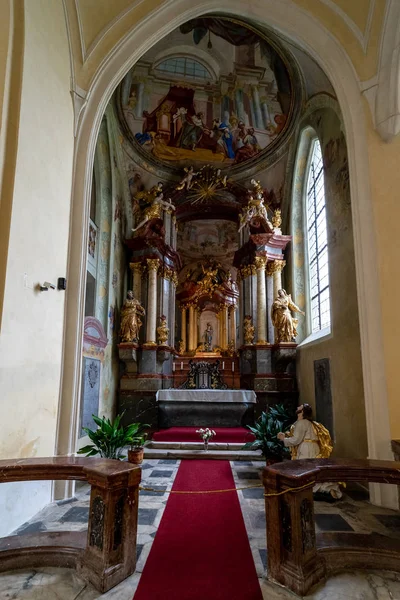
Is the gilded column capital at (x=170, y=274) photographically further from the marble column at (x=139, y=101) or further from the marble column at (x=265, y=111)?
the marble column at (x=265, y=111)

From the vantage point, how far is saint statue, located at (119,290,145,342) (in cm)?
912

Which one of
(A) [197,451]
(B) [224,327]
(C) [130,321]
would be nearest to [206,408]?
(A) [197,451]

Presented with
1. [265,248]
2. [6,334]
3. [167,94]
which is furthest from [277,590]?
[167,94]

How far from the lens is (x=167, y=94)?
10055mm

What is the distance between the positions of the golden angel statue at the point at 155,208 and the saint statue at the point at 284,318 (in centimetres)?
395

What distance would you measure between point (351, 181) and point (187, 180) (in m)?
6.36

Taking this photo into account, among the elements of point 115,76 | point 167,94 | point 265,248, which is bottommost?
point 265,248

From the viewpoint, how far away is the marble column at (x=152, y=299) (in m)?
9.66

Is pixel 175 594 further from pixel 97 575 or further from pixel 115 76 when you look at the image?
pixel 115 76

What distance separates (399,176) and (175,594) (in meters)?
4.98

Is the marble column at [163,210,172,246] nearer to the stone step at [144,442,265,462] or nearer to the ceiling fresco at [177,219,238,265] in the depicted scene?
the ceiling fresco at [177,219,238,265]

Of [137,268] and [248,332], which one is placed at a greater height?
[137,268]

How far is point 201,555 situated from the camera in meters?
3.06

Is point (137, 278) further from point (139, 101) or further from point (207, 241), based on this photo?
point (207, 241)
